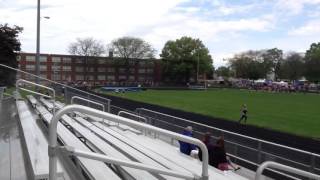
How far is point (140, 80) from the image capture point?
435 feet

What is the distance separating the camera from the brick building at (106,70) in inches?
4663

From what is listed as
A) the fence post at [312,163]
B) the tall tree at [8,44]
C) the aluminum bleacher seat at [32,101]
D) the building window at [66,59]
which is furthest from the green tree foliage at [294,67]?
the fence post at [312,163]

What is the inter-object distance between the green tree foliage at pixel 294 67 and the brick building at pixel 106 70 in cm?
3673

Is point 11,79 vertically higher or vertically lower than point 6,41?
lower

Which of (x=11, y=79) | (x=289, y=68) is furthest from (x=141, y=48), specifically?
(x=11, y=79)

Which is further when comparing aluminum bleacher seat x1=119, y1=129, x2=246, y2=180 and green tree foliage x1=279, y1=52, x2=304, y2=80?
green tree foliage x1=279, y1=52, x2=304, y2=80

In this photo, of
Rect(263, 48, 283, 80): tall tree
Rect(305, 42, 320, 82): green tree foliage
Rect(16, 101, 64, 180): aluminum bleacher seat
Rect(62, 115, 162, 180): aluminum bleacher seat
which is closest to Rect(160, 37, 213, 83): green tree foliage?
Rect(305, 42, 320, 82): green tree foliage

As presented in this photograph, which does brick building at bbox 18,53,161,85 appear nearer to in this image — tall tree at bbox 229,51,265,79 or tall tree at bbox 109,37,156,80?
tall tree at bbox 109,37,156,80

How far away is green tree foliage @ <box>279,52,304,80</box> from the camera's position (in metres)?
126

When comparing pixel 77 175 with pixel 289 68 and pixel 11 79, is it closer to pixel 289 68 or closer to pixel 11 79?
pixel 11 79

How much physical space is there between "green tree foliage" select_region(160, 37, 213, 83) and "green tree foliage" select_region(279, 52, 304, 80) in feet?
71.5

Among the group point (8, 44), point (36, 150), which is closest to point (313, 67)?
point (8, 44)

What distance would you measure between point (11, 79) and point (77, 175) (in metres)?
10.4

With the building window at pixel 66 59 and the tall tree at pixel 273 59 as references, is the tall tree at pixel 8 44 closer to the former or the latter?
the building window at pixel 66 59
